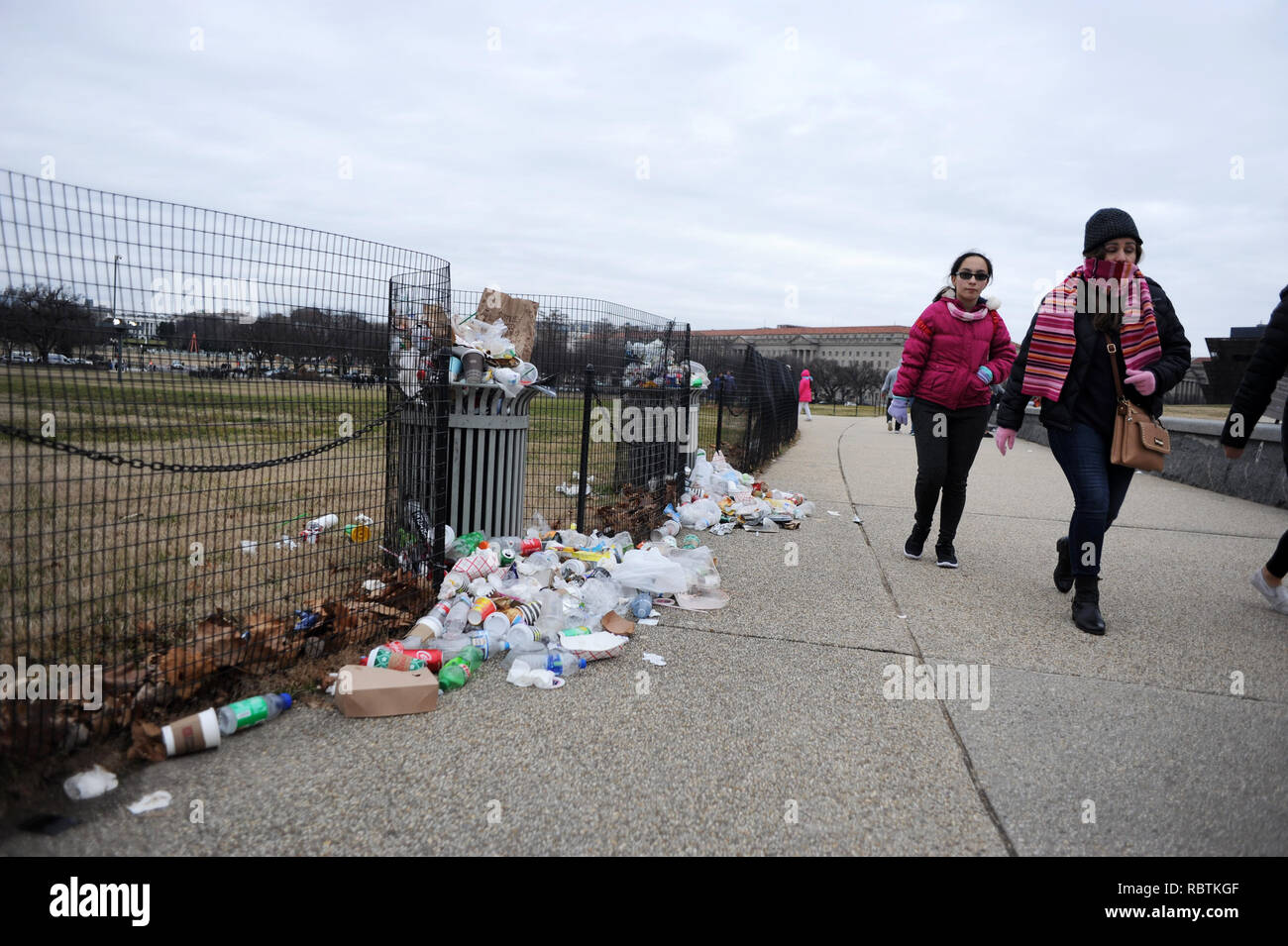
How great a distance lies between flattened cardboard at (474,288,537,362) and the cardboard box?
2.27m

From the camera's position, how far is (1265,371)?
381cm

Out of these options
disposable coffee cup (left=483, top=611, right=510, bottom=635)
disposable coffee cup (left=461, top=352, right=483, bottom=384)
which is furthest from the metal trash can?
disposable coffee cup (left=483, top=611, right=510, bottom=635)

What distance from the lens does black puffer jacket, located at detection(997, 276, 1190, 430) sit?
4.00m

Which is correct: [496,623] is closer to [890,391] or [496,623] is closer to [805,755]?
[805,755]

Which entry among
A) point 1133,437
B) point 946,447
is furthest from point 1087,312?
point 946,447

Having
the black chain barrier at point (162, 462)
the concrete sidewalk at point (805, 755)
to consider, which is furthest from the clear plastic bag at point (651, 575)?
the black chain barrier at point (162, 462)

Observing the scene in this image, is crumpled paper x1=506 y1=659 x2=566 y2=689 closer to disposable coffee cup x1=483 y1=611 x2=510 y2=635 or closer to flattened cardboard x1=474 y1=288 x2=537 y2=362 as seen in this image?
disposable coffee cup x1=483 y1=611 x2=510 y2=635

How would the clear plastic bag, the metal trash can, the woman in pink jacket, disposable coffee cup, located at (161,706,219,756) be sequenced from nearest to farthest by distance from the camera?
disposable coffee cup, located at (161,706,219,756) < the metal trash can < the clear plastic bag < the woman in pink jacket

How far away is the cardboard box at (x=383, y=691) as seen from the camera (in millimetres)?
2904
